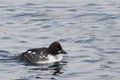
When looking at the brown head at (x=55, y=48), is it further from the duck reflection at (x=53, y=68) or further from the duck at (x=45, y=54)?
the duck reflection at (x=53, y=68)

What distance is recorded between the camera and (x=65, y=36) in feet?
94.3

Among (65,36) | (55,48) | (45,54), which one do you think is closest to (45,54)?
(45,54)

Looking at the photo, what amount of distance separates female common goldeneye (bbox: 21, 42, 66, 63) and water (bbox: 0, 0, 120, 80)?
36 centimetres

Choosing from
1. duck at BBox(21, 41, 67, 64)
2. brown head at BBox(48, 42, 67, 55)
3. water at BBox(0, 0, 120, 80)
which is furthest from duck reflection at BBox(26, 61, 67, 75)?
brown head at BBox(48, 42, 67, 55)

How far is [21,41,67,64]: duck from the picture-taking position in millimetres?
25859

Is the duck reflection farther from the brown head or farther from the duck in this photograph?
the brown head

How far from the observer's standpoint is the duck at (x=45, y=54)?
25.9 m

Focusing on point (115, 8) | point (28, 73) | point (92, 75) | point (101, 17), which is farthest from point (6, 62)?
point (115, 8)

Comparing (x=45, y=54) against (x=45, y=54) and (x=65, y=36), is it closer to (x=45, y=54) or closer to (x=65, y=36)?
(x=45, y=54)

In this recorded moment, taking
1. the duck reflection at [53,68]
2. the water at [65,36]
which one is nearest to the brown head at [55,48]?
the water at [65,36]

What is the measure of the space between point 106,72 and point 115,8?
36.0 ft

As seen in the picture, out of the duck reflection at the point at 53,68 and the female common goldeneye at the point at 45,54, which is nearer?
the duck reflection at the point at 53,68

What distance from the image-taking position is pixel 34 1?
1420 inches

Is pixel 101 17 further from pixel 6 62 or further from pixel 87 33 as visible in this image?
pixel 6 62
